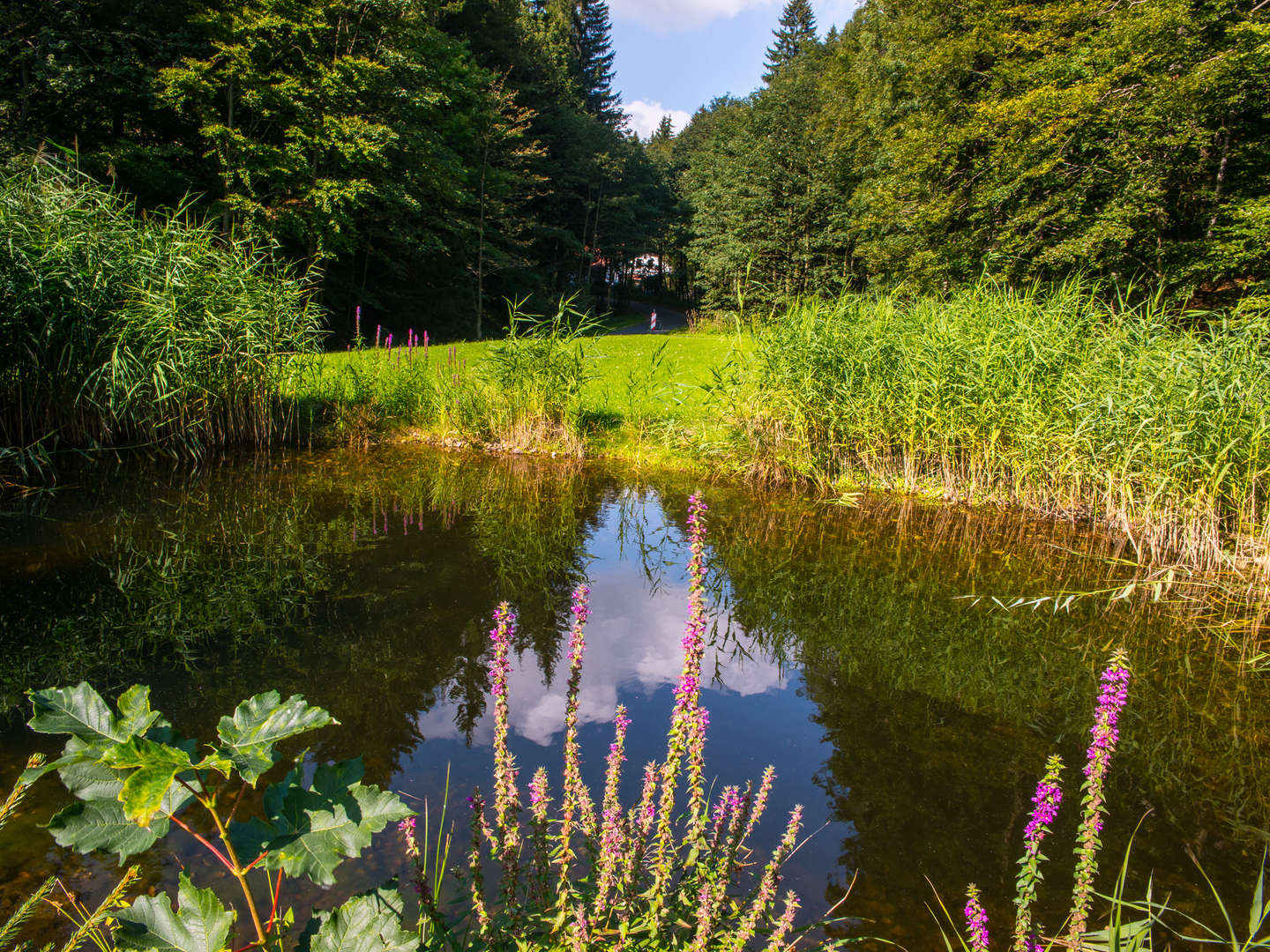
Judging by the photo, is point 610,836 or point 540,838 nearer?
point 610,836

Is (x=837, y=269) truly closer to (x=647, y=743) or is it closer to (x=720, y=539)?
(x=720, y=539)

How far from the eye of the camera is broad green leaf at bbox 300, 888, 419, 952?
1.02 metres

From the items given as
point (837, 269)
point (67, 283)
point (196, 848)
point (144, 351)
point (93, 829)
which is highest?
point (837, 269)

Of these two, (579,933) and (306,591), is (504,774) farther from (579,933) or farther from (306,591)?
(306,591)

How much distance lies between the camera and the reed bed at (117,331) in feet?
21.6

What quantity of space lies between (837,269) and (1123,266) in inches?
591

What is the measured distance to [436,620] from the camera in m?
4.35

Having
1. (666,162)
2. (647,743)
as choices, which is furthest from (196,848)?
(666,162)

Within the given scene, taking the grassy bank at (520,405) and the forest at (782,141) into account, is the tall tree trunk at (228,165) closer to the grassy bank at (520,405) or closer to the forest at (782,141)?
the forest at (782,141)

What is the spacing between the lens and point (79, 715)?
3.05 feet

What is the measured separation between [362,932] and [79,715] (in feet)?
1.61

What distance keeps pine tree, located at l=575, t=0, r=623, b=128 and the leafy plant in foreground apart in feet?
169

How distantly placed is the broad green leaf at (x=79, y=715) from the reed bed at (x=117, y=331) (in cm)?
717

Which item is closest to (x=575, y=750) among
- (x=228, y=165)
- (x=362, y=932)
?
(x=362, y=932)
